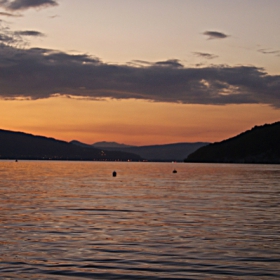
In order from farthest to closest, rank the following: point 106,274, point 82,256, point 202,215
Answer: point 202,215, point 82,256, point 106,274

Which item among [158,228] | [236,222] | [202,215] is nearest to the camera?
[158,228]

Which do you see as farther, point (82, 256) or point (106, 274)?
point (82, 256)

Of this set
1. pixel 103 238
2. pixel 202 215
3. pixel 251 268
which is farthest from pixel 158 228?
pixel 251 268

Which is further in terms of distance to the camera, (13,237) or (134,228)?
(134,228)

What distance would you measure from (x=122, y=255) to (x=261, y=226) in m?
13.2

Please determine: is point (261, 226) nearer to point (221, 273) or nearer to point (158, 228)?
point (158, 228)

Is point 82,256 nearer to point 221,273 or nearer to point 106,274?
point 106,274

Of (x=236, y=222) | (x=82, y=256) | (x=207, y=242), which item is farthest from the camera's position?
(x=236, y=222)

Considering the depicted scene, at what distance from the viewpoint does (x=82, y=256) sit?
870 inches

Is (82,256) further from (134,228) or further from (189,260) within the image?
(134,228)

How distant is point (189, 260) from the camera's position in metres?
21.4

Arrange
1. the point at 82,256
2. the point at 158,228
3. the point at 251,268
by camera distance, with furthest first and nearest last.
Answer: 1. the point at 158,228
2. the point at 82,256
3. the point at 251,268

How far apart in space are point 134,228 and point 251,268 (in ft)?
39.2

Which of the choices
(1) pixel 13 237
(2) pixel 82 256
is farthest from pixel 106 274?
(1) pixel 13 237
